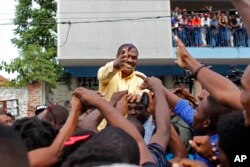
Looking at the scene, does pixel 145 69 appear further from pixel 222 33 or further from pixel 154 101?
pixel 154 101

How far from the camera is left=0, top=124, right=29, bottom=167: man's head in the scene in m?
1.62

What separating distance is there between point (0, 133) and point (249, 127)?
1.07m

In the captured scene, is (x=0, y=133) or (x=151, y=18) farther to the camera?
(x=151, y=18)

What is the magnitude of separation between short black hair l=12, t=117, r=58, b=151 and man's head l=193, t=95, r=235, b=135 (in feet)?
2.59

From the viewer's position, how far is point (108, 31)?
1673 centimetres

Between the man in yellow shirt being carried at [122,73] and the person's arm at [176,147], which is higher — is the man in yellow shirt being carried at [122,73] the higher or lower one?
the higher one

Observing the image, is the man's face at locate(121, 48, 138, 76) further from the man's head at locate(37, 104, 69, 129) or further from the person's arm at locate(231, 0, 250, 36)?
the person's arm at locate(231, 0, 250, 36)

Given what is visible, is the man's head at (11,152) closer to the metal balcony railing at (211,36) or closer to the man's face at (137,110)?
the man's face at (137,110)

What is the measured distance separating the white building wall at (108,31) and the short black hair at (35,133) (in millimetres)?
13722

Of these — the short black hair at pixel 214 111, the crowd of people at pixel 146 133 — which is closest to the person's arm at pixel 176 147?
the crowd of people at pixel 146 133

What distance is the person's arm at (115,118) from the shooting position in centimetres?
254

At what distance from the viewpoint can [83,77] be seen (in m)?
17.6

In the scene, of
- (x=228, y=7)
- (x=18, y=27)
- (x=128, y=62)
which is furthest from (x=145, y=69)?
(x=128, y=62)

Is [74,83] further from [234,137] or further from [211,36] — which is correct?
[234,137]
